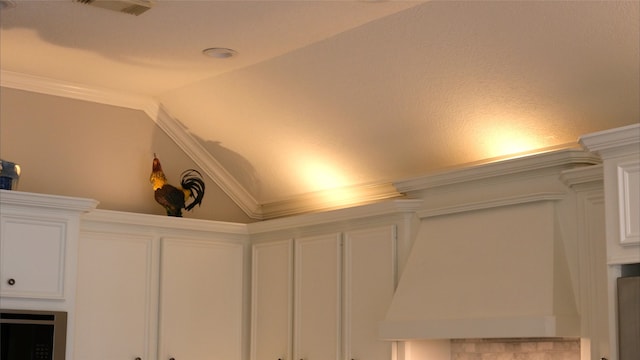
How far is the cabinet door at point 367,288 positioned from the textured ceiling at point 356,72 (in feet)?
1.51

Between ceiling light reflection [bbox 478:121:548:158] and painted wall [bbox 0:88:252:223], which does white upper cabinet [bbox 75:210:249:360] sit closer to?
painted wall [bbox 0:88:252:223]

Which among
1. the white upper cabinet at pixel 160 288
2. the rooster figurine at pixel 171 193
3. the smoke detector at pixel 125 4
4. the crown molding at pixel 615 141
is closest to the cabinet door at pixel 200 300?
the white upper cabinet at pixel 160 288

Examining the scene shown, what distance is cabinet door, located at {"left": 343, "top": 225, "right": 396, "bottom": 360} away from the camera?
211 inches

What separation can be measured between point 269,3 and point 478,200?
52.1 inches

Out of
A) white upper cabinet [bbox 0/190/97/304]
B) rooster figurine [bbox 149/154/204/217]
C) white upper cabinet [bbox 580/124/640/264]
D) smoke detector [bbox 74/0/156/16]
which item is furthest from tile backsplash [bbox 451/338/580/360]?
smoke detector [bbox 74/0/156/16]

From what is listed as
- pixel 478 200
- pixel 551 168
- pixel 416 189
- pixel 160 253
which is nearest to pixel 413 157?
pixel 416 189

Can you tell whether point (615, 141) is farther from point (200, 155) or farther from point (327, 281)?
point (200, 155)

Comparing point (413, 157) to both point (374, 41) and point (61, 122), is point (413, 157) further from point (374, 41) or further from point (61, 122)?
point (61, 122)

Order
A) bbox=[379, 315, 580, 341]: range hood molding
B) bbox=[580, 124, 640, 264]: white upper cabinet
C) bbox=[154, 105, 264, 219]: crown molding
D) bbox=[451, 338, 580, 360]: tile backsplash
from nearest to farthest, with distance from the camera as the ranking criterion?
bbox=[580, 124, 640, 264]: white upper cabinet → bbox=[379, 315, 580, 341]: range hood molding → bbox=[451, 338, 580, 360]: tile backsplash → bbox=[154, 105, 264, 219]: crown molding

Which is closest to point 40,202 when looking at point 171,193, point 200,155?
point 171,193

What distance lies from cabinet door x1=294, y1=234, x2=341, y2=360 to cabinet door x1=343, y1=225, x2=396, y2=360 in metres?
0.09

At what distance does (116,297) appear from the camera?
5746 mm

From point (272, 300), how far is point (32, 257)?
1478 mm

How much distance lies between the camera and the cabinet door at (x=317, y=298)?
18.5 feet
